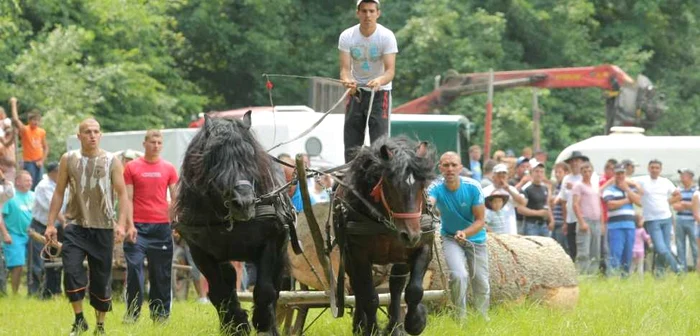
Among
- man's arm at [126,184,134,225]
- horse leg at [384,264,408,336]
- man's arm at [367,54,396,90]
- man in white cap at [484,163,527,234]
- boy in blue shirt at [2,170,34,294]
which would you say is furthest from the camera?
man in white cap at [484,163,527,234]

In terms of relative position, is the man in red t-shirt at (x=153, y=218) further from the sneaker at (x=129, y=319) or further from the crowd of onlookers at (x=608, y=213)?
the crowd of onlookers at (x=608, y=213)

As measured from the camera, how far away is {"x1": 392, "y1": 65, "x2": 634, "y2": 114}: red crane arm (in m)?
32.5

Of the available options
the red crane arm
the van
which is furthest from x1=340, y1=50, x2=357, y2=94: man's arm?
the red crane arm

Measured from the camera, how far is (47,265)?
18.7 metres

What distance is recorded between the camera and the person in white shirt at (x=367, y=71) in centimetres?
1307

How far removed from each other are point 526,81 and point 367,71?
20491mm

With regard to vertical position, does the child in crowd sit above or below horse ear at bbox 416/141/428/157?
below

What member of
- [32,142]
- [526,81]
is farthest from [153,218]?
[526,81]

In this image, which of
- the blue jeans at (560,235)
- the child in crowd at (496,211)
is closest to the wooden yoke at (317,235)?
the child in crowd at (496,211)

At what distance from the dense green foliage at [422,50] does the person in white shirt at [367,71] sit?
1921 centimetres

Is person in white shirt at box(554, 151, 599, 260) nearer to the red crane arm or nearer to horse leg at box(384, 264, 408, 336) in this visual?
the red crane arm

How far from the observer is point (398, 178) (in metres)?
11.2

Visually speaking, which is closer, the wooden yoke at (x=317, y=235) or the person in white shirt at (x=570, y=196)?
the wooden yoke at (x=317, y=235)

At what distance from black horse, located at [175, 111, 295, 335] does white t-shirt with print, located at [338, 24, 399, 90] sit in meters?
1.76
